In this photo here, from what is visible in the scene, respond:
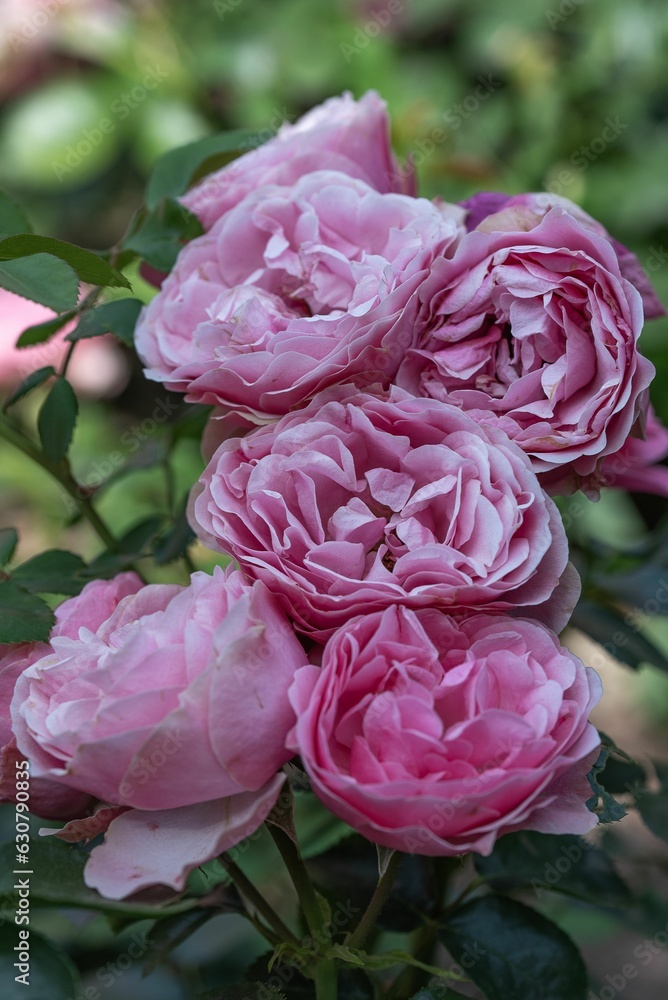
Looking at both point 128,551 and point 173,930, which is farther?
point 128,551

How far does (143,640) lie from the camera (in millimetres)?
331

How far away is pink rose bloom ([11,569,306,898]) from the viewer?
0.31 m

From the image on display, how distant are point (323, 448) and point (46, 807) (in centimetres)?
17

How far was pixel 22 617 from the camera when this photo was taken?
0.40 metres

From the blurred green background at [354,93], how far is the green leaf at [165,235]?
1008 millimetres

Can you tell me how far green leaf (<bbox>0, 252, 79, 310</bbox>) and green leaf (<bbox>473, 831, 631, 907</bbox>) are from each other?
0.35 metres

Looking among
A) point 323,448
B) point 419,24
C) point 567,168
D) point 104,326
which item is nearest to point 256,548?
point 323,448

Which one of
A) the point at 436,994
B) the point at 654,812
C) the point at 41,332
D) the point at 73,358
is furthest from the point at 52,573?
the point at 73,358

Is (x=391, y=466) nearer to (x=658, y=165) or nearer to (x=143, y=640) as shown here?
(x=143, y=640)

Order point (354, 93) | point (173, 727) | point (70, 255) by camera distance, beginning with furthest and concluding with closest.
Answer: point (354, 93), point (70, 255), point (173, 727)

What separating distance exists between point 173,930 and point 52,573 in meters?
0.18

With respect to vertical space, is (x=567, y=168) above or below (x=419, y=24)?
below

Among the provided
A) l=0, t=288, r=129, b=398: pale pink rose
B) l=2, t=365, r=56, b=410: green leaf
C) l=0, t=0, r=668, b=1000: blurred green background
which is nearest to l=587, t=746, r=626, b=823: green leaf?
l=2, t=365, r=56, b=410: green leaf

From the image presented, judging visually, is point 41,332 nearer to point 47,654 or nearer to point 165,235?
point 165,235
